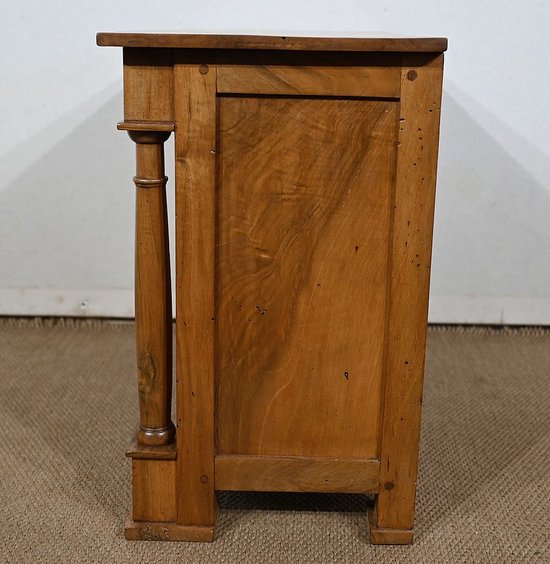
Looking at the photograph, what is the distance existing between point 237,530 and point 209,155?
1.98ft

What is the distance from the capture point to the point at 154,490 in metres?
1.45

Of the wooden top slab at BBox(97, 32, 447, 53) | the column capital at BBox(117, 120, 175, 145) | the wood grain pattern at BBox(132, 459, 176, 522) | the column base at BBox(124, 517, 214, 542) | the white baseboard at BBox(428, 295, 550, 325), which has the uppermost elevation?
the wooden top slab at BBox(97, 32, 447, 53)

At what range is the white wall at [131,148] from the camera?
227cm

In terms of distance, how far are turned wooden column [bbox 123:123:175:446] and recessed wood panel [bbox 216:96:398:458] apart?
8cm

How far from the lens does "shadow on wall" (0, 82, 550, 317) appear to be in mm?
2357

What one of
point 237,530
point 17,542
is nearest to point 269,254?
point 237,530

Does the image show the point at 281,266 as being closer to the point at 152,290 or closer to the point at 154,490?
the point at 152,290

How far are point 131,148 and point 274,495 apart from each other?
1.08 meters

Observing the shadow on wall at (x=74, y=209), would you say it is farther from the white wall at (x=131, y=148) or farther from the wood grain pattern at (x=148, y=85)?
the wood grain pattern at (x=148, y=85)

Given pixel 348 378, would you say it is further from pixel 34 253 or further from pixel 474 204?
pixel 34 253

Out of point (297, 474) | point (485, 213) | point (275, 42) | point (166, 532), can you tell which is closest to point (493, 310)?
point (485, 213)

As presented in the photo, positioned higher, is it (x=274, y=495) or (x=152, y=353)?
(x=152, y=353)

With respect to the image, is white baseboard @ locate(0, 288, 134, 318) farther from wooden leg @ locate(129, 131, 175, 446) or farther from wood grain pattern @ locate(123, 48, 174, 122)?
wood grain pattern @ locate(123, 48, 174, 122)

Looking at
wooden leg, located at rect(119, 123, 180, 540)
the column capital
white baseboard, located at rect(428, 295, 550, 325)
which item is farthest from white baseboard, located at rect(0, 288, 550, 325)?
the column capital
